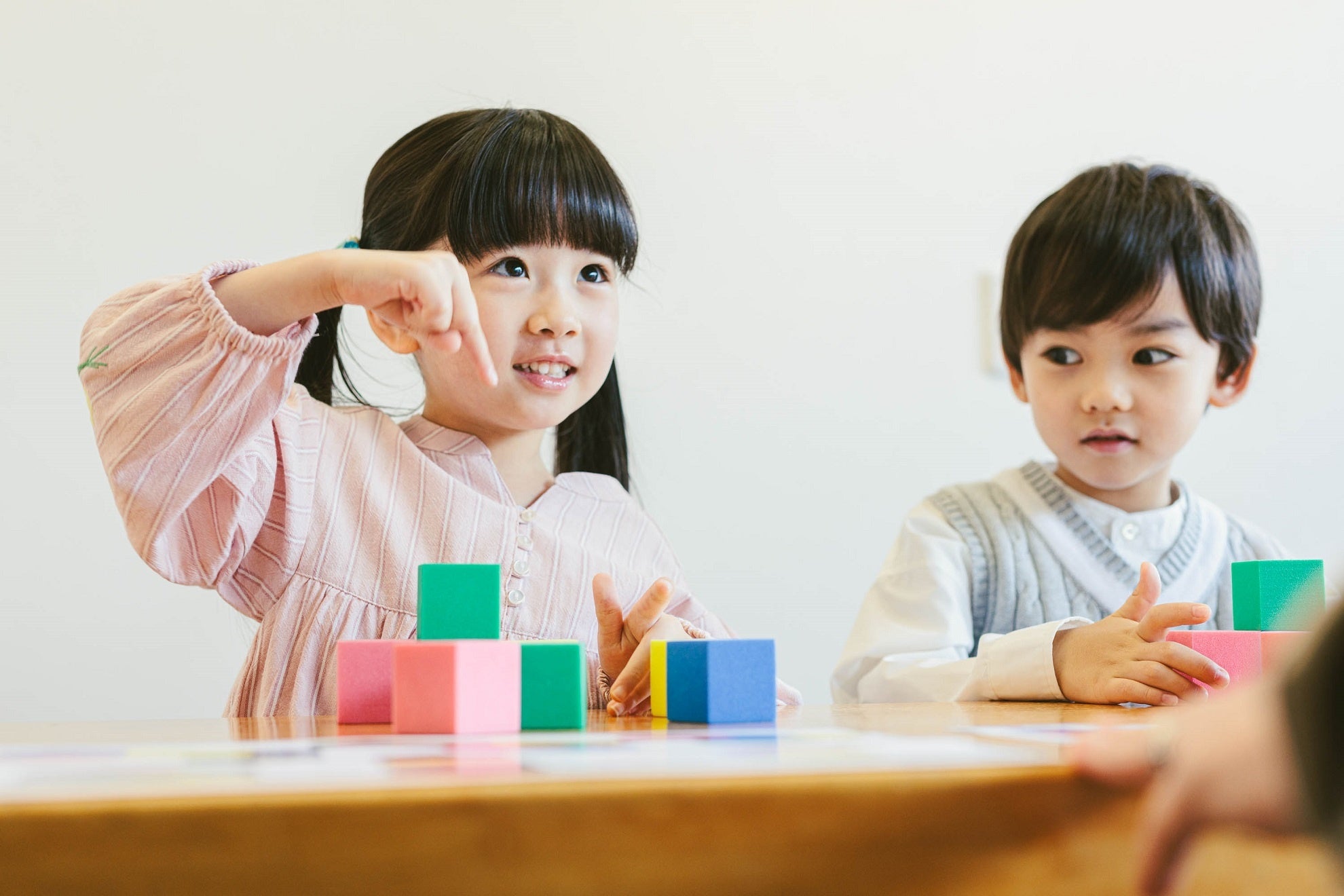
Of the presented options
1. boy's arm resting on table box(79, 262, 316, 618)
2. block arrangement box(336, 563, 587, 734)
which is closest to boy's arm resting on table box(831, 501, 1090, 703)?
block arrangement box(336, 563, 587, 734)

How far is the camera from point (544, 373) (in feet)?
3.27

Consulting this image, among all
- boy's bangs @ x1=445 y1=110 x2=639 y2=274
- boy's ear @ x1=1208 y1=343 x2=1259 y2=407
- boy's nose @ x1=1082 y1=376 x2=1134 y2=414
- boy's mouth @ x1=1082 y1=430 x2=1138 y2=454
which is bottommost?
boy's mouth @ x1=1082 y1=430 x2=1138 y2=454

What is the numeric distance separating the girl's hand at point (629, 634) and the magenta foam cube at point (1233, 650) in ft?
1.10

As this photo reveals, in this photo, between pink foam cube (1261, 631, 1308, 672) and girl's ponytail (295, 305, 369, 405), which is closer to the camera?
pink foam cube (1261, 631, 1308, 672)

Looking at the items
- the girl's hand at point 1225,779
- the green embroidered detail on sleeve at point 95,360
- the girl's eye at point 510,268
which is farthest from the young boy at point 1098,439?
the girl's hand at point 1225,779

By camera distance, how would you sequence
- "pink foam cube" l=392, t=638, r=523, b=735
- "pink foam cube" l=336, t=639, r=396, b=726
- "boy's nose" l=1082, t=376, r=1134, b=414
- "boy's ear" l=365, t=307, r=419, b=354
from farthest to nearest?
"boy's nose" l=1082, t=376, r=1134, b=414 → "boy's ear" l=365, t=307, r=419, b=354 → "pink foam cube" l=336, t=639, r=396, b=726 → "pink foam cube" l=392, t=638, r=523, b=735

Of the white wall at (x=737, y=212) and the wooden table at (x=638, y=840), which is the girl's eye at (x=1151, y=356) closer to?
the white wall at (x=737, y=212)

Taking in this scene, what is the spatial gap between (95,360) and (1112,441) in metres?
0.88

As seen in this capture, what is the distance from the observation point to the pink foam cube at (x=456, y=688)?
496 millimetres

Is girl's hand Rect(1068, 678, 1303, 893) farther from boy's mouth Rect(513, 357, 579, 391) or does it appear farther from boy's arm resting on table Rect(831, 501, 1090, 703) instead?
boy's mouth Rect(513, 357, 579, 391)

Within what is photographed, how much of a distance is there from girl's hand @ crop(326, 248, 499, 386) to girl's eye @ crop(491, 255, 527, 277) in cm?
29

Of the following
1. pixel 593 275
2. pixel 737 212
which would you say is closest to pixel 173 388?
pixel 593 275

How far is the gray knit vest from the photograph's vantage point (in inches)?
44.8

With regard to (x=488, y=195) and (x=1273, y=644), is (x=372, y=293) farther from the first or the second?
(x=1273, y=644)
